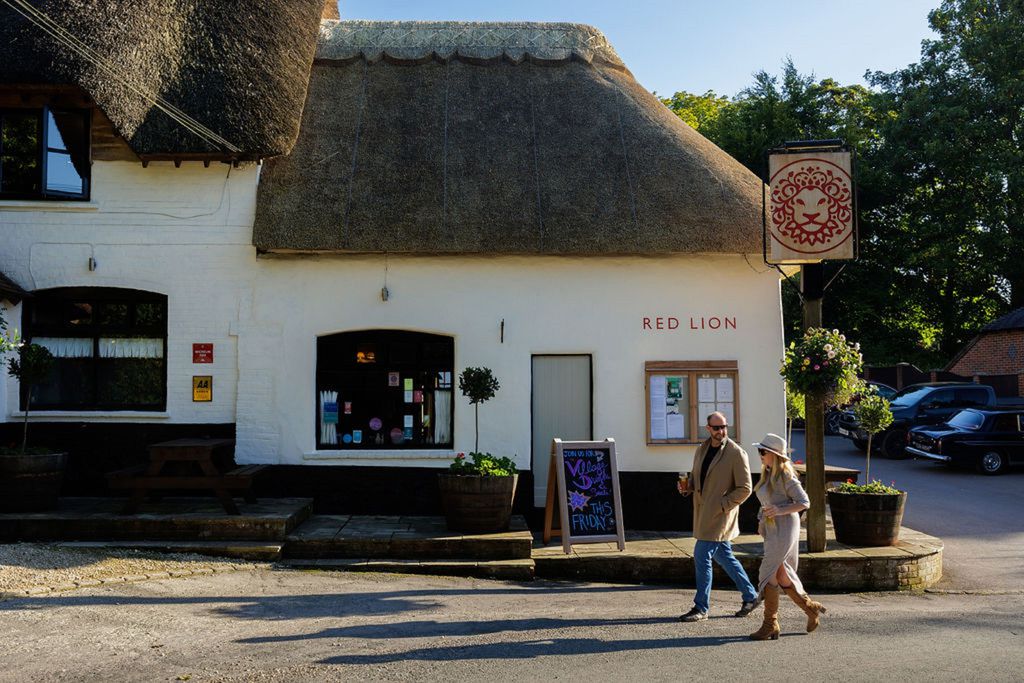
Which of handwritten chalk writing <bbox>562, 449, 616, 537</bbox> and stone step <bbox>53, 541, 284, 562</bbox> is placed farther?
handwritten chalk writing <bbox>562, 449, 616, 537</bbox>

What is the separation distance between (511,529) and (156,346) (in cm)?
556

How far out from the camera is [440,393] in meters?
11.9

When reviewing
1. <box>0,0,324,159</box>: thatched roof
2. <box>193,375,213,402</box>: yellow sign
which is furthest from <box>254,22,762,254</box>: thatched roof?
<box>193,375,213,402</box>: yellow sign

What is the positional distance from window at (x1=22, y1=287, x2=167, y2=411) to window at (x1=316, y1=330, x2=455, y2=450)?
2.32 meters

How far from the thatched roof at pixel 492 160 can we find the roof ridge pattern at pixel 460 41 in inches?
1.3

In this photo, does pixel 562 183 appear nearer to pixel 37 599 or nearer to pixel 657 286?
pixel 657 286

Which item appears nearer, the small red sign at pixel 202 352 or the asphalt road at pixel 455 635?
the asphalt road at pixel 455 635

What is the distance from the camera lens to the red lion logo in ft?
34.1

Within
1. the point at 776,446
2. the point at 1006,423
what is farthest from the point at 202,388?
the point at 1006,423

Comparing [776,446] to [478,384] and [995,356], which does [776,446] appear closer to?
[478,384]

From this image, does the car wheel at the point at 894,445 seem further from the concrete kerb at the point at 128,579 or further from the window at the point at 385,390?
the concrete kerb at the point at 128,579

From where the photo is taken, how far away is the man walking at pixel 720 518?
7645 mm

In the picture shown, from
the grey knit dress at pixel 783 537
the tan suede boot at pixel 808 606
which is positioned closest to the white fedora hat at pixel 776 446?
the grey knit dress at pixel 783 537

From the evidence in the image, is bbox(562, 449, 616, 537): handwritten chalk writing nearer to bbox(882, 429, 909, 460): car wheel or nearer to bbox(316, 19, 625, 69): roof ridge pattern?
bbox(316, 19, 625, 69): roof ridge pattern
